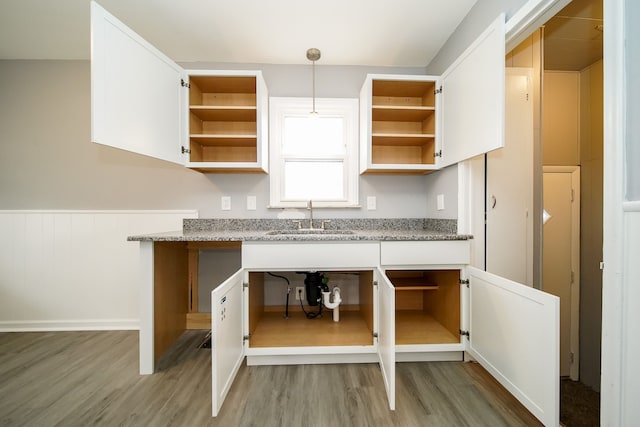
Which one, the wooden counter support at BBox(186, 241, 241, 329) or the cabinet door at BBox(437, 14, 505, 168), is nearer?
the cabinet door at BBox(437, 14, 505, 168)

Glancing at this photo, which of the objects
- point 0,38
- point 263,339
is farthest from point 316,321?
point 0,38

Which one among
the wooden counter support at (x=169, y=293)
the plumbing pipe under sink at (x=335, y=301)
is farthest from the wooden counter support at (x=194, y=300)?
the plumbing pipe under sink at (x=335, y=301)

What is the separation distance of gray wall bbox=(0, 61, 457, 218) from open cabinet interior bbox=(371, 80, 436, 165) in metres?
0.26

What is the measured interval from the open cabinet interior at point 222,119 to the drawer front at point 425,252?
1.31m

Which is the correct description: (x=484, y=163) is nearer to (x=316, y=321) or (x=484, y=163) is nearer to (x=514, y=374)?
(x=514, y=374)

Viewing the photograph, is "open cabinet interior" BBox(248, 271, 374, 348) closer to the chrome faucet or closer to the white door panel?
the chrome faucet

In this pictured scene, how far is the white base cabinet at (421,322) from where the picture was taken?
1.16m

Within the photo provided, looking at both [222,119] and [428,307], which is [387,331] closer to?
[428,307]

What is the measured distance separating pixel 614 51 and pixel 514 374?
1.43m

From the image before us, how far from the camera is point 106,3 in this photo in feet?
5.44

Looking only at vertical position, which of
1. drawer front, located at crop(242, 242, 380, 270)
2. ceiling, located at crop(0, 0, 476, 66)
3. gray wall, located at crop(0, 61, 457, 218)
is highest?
ceiling, located at crop(0, 0, 476, 66)

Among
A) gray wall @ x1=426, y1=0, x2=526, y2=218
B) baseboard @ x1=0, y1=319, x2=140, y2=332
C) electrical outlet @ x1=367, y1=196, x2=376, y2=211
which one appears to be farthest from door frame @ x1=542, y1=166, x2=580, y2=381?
baseboard @ x1=0, y1=319, x2=140, y2=332

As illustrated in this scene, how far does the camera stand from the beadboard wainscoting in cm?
221

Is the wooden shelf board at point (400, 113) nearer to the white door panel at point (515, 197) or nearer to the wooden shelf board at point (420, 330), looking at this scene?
the white door panel at point (515, 197)
